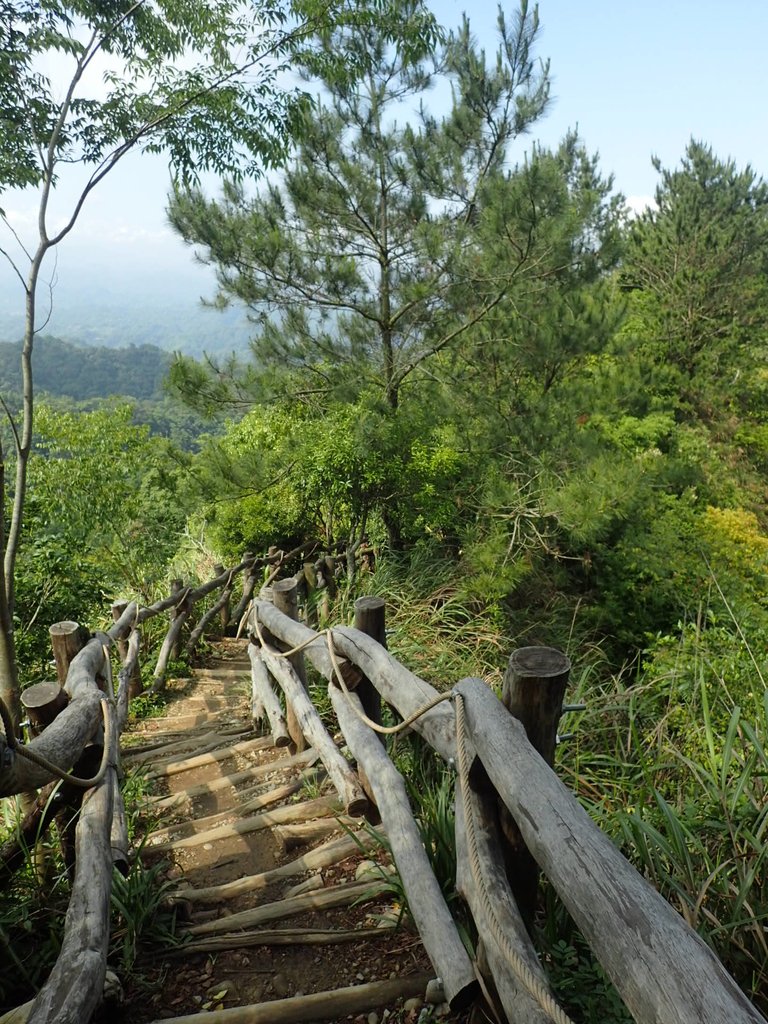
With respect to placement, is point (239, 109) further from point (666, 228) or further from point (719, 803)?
point (666, 228)

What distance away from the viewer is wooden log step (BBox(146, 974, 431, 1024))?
1.57 metres

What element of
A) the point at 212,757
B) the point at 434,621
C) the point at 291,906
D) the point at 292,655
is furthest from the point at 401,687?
the point at 434,621

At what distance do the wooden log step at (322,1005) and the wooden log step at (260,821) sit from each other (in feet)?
3.27

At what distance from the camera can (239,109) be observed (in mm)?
4977

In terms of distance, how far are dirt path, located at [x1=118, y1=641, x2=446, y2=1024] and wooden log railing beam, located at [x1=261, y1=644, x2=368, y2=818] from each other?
10 centimetres

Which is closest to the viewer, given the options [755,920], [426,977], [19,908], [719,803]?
[755,920]

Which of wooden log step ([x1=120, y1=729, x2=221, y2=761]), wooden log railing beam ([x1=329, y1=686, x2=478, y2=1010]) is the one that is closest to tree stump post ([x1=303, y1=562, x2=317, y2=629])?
wooden log step ([x1=120, y1=729, x2=221, y2=761])

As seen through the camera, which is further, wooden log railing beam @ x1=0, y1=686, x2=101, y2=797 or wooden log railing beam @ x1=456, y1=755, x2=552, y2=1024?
wooden log railing beam @ x1=0, y1=686, x2=101, y2=797

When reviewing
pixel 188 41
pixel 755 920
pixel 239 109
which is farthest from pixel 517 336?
pixel 755 920

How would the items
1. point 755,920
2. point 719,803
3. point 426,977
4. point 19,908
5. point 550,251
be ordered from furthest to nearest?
point 550,251
point 719,803
point 19,908
point 426,977
point 755,920

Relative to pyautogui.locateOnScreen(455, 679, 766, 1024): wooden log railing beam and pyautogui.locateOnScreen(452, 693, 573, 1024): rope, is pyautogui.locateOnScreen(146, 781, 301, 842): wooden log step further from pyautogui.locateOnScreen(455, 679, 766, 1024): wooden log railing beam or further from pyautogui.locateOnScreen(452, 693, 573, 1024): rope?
pyautogui.locateOnScreen(455, 679, 766, 1024): wooden log railing beam

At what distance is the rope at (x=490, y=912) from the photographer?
1.12m

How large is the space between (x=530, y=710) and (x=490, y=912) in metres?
0.44

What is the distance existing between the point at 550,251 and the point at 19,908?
6.05 meters
